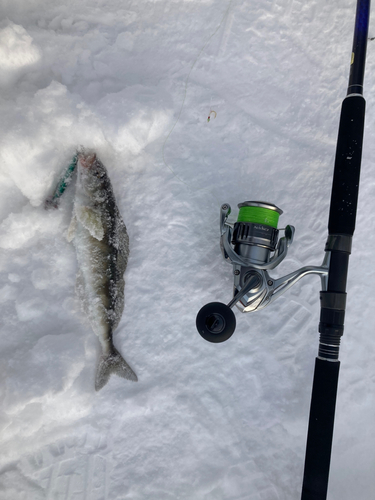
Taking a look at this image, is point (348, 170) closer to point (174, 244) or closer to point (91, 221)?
point (174, 244)

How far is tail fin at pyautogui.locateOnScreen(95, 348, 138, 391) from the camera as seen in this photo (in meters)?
1.48

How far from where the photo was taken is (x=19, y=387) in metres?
1.42

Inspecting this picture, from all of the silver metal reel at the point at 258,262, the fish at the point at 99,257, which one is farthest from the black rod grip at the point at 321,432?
the fish at the point at 99,257

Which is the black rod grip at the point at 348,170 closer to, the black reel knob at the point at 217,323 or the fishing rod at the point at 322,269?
the fishing rod at the point at 322,269

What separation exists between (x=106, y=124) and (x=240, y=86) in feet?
2.31

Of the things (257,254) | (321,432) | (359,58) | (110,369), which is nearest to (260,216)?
(257,254)

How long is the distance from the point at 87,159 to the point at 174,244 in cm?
56

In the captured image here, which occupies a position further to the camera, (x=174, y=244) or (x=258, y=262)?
(x=174, y=244)

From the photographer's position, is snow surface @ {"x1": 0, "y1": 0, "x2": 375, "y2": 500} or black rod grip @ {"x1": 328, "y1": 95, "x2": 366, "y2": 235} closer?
black rod grip @ {"x1": 328, "y1": 95, "x2": 366, "y2": 235}

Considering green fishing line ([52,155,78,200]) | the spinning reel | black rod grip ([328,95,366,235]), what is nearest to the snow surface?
green fishing line ([52,155,78,200])

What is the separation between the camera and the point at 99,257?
1511mm

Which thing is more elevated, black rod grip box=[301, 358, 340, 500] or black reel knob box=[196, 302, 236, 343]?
black reel knob box=[196, 302, 236, 343]

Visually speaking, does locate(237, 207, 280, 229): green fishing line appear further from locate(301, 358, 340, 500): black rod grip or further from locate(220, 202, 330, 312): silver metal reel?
locate(301, 358, 340, 500): black rod grip

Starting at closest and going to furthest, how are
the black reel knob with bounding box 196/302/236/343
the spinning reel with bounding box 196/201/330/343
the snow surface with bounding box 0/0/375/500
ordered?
the black reel knob with bounding box 196/302/236/343 → the spinning reel with bounding box 196/201/330/343 → the snow surface with bounding box 0/0/375/500
